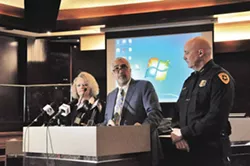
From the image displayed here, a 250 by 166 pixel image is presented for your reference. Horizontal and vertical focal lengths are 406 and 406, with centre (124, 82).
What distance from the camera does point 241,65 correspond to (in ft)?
19.9

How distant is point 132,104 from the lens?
288 centimetres

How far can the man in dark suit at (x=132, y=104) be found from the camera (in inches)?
111

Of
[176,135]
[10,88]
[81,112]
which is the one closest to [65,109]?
[81,112]

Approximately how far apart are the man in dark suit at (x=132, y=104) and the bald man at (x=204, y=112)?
44cm

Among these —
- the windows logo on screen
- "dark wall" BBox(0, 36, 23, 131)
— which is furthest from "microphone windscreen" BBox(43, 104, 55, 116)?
"dark wall" BBox(0, 36, 23, 131)

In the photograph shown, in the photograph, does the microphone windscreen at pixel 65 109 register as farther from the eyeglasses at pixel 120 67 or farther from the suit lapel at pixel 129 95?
the eyeglasses at pixel 120 67

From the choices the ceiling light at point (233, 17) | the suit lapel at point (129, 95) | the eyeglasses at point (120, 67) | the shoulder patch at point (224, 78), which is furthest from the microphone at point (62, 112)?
the ceiling light at point (233, 17)

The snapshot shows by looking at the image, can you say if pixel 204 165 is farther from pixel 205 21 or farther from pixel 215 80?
pixel 205 21

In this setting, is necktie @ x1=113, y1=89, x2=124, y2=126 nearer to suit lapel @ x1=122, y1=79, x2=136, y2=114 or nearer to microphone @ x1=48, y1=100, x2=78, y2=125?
suit lapel @ x1=122, y1=79, x2=136, y2=114

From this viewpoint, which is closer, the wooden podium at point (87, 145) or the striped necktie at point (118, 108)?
the wooden podium at point (87, 145)

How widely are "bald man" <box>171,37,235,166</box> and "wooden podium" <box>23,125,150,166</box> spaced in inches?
8.9

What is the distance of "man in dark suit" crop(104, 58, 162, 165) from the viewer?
283cm

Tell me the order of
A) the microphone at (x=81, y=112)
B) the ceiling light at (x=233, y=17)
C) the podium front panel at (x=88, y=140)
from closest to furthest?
the podium front panel at (x=88, y=140) → the microphone at (x=81, y=112) → the ceiling light at (x=233, y=17)

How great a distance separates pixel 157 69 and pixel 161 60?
15 cm
